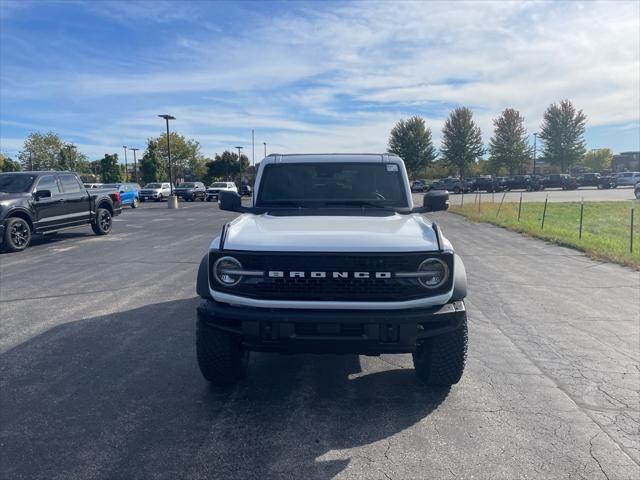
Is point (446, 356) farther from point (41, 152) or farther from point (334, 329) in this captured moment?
point (41, 152)

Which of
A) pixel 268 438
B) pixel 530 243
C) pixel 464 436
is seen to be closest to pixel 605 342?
pixel 464 436

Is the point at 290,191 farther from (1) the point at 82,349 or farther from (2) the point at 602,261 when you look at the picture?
(2) the point at 602,261

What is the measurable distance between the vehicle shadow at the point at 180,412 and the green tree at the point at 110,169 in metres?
70.4

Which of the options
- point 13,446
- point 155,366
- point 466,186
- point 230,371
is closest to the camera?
point 13,446

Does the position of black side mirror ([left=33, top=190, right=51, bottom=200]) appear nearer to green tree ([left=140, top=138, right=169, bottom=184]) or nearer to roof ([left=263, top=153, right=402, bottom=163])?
roof ([left=263, top=153, right=402, bottom=163])

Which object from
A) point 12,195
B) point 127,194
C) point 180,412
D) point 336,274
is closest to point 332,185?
point 336,274

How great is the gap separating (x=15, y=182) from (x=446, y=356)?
1286 cm

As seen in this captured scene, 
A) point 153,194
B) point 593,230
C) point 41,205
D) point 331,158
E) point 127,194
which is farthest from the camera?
point 153,194

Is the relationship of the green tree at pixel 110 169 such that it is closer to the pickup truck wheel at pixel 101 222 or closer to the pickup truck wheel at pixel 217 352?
the pickup truck wheel at pixel 101 222

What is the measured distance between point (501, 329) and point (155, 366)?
376 cm

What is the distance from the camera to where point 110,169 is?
2795 inches

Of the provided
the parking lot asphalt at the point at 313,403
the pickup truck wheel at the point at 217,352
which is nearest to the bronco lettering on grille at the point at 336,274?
the pickup truck wheel at the point at 217,352

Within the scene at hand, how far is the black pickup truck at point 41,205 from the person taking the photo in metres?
12.3

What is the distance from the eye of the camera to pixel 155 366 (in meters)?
4.69
